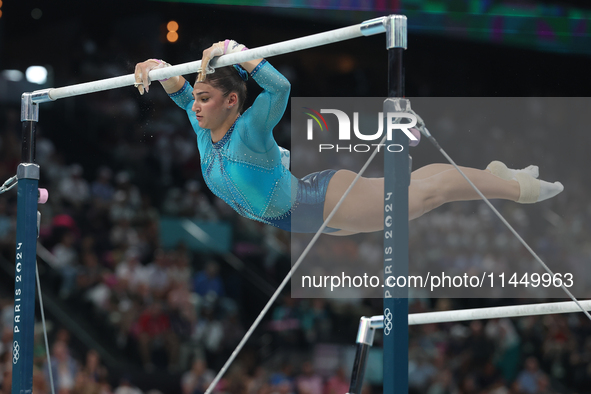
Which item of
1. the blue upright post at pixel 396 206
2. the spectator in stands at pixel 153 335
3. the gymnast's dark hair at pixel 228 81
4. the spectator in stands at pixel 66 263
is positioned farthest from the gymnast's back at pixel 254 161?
the spectator in stands at pixel 66 263

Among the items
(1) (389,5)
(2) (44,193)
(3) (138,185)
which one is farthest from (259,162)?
(3) (138,185)

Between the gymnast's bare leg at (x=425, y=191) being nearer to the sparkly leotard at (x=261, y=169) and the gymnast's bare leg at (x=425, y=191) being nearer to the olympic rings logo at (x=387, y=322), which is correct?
the sparkly leotard at (x=261, y=169)

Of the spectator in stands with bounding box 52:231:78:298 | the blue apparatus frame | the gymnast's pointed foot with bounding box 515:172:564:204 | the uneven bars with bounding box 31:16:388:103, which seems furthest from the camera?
the spectator in stands with bounding box 52:231:78:298

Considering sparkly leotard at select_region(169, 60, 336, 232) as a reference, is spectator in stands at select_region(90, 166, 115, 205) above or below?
above

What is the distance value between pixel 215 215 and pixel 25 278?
16.8 ft

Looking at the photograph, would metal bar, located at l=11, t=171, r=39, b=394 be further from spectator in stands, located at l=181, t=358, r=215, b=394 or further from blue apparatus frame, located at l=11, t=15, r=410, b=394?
spectator in stands, located at l=181, t=358, r=215, b=394

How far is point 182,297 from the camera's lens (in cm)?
735

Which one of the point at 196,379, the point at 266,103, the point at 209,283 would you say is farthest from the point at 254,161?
the point at 209,283

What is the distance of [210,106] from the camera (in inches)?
131

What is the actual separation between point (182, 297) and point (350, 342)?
207 centimetres

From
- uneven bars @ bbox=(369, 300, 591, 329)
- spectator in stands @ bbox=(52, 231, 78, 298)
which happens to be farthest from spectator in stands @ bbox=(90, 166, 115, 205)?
uneven bars @ bbox=(369, 300, 591, 329)

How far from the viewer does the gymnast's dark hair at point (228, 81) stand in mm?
3342

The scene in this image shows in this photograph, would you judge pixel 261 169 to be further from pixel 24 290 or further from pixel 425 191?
pixel 24 290

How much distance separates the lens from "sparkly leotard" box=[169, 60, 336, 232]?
3.08 m
